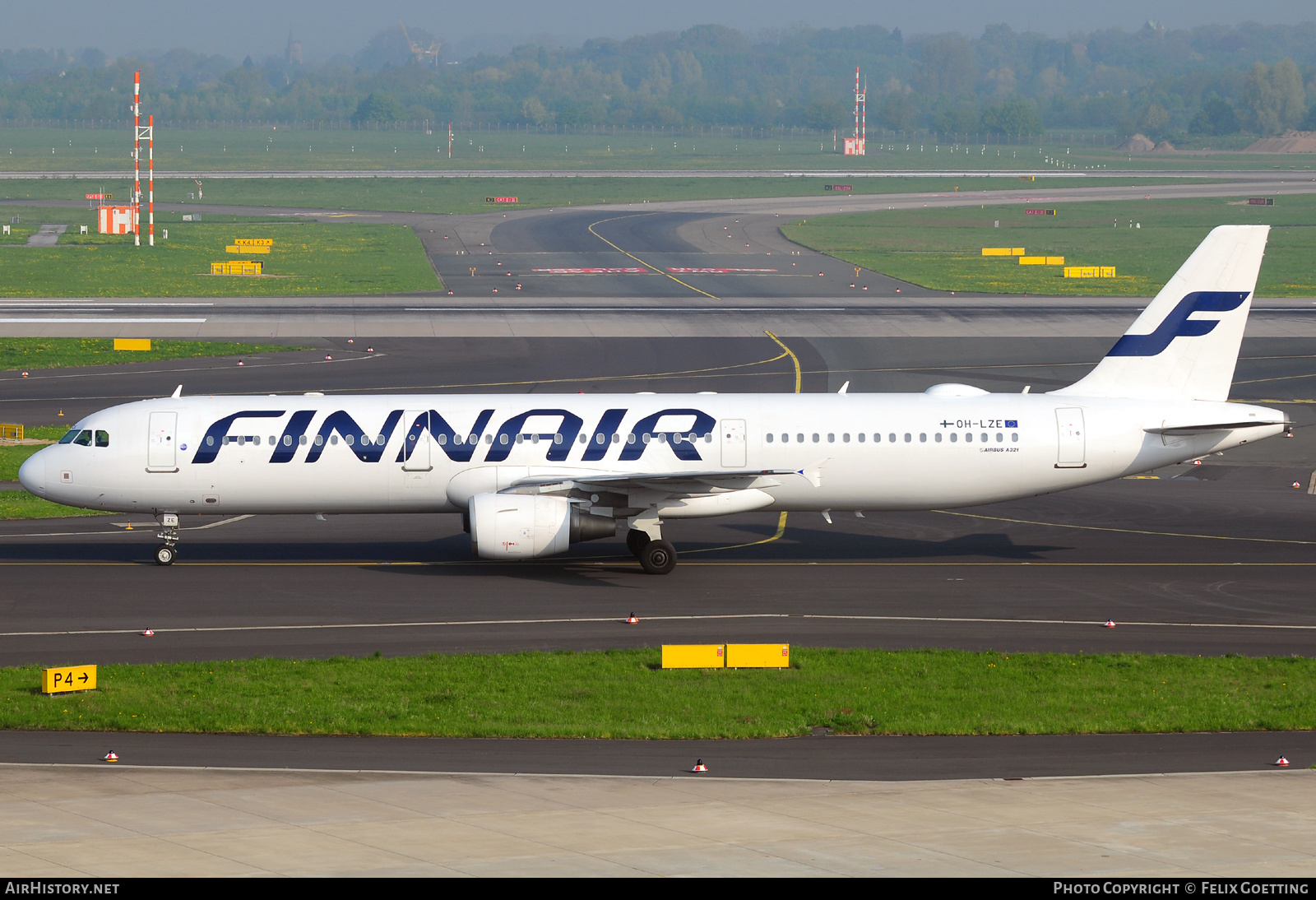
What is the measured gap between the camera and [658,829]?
73.1ft

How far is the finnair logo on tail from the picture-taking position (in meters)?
43.9

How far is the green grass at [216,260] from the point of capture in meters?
106

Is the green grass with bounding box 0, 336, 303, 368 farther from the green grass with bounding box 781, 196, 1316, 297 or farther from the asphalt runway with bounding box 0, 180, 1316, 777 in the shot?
the green grass with bounding box 781, 196, 1316, 297

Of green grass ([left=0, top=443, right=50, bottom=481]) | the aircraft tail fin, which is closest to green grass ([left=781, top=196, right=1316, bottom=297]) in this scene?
the aircraft tail fin

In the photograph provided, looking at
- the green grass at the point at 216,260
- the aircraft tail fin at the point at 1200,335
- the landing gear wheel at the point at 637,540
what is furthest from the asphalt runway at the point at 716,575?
the green grass at the point at 216,260

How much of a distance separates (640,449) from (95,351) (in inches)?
1843

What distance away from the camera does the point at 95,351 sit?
259ft

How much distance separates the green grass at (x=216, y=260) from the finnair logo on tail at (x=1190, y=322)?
226ft

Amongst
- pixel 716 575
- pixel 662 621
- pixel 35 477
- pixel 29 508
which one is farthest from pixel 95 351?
pixel 662 621

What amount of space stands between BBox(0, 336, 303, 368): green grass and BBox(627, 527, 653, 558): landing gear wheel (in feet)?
136

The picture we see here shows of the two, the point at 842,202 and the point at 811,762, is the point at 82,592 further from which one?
the point at 842,202

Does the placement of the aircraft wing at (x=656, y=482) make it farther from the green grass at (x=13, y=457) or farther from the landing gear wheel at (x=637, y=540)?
the green grass at (x=13, y=457)

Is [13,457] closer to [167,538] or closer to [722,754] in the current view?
[167,538]

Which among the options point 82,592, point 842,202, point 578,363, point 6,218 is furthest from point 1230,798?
point 842,202
